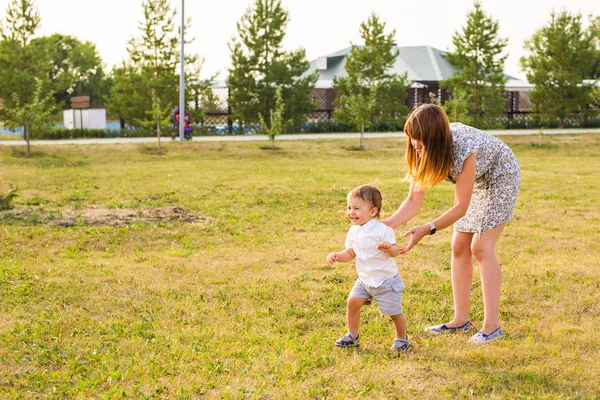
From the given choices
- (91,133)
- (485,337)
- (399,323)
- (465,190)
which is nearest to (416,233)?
(465,190)

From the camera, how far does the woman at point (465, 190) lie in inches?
179

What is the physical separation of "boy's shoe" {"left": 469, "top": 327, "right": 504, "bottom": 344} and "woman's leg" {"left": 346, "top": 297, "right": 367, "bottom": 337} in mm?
817

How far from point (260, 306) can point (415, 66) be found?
41341mm

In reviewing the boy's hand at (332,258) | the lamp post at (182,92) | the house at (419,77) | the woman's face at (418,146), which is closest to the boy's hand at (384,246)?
the boy's hand at (332,258)

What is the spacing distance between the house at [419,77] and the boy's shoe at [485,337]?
1266 inches

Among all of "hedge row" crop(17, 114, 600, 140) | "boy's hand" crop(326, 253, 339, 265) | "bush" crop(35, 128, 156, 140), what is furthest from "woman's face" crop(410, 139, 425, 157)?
"bush" crop(35, 128, 156, 140)

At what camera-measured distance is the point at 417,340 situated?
5.02m

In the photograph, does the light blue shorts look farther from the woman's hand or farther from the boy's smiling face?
the boy's smiling face

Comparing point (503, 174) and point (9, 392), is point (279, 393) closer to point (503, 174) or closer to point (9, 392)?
point (9, 392)

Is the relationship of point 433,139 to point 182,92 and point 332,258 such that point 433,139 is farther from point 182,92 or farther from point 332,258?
point 182,92

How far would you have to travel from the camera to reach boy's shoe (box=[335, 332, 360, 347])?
4852 mm

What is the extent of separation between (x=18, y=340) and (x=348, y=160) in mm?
17052

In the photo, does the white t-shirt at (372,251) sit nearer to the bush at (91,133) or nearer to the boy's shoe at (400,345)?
the boy's shoe at (400,345)

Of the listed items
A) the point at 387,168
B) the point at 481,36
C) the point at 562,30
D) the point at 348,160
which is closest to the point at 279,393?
Result: the point at 387,168
